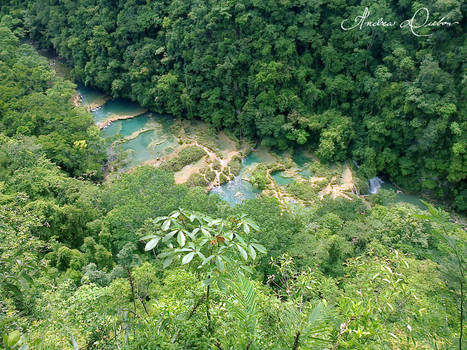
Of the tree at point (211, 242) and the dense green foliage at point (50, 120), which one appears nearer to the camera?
the tree at point (211, 242)

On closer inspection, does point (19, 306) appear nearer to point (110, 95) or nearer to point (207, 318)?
point (207, 318)

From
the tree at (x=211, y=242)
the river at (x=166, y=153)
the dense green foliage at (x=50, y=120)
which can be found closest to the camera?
the tree at (x=211, y=242)

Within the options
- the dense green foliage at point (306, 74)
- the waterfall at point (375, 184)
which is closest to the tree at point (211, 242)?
the dense green foliage at point (306, 74)

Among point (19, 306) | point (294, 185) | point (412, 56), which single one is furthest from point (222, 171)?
point (19, 306)

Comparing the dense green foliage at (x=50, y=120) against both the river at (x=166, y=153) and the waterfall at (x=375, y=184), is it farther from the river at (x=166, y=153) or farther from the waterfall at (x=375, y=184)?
the waterfall at (x=375, y=184)

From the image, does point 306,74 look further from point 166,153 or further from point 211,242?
point 211,242

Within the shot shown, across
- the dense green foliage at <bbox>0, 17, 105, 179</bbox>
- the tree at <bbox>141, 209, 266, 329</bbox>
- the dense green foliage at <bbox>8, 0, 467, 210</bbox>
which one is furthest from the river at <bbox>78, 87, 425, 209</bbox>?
the tree at <bbox>141, 209, 266, 329</bbox>
